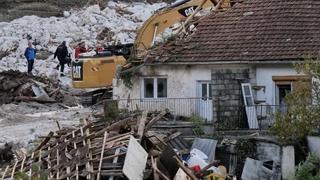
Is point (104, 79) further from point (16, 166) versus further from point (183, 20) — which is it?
point (16, 166)

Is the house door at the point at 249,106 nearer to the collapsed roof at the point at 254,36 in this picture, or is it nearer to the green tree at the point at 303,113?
the collapsed roof at the point at 254,36

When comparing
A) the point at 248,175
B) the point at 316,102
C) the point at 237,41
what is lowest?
the point at 248,175

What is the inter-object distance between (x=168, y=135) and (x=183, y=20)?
645 cm

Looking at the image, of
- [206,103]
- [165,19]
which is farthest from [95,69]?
[206,103]

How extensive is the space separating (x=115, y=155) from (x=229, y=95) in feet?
19.0

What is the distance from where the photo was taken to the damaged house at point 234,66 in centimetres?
2348

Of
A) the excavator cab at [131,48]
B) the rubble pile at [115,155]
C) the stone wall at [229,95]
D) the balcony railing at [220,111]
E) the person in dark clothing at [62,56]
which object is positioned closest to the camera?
the rubble pile at [115,155]

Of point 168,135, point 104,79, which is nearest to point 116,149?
point 168,135

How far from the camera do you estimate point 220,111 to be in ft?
77.3

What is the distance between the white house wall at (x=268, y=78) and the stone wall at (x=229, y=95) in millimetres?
209

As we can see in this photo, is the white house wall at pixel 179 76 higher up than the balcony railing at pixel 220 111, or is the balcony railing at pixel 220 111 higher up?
the white house wall at pixel 179 76

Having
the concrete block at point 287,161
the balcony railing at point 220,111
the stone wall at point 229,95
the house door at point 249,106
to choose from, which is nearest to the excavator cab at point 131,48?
the balcony railing at point 220,111

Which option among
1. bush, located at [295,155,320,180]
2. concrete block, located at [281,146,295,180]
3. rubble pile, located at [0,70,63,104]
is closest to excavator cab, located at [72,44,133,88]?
rubble pile, located at [0,70,63,104]

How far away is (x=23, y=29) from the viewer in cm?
4500
